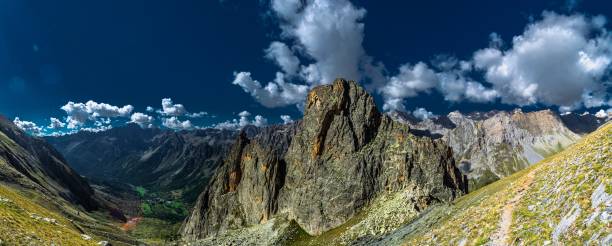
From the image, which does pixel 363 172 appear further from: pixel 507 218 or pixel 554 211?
pixel 554 211

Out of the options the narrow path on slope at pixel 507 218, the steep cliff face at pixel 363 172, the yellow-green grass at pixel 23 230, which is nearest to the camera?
the narrow path on slope at pixel 507 218

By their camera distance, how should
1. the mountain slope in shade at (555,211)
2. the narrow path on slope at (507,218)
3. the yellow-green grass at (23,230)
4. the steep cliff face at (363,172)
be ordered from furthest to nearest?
the steep cliff face at (363,172)
the yellow-green grass at (23,230)
the narrow path on slope at (507,218)
the mountain slope in shade at (555,211)

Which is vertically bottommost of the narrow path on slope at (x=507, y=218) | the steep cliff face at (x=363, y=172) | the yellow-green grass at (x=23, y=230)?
the narrow path on slope at (x=507, y=218)

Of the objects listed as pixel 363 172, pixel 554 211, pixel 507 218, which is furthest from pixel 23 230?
pixel 363 172

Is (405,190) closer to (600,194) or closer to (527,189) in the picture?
(527,189)

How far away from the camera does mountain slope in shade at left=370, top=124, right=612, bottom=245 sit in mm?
27906

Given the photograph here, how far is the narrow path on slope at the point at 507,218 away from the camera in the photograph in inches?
1427

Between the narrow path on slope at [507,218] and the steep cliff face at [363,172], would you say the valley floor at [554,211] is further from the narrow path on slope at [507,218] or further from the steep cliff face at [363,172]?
the steep cliff face at [363,172]

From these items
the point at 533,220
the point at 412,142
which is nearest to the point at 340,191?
the point at 412,142

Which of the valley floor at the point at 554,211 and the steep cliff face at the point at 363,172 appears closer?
the valley floor at the point at 554,211

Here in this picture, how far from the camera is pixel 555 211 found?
3372cm

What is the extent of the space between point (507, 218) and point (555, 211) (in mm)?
6581

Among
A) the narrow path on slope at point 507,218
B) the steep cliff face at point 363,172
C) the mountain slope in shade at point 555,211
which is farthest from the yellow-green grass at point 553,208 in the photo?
the steep cliff face at point 363,172

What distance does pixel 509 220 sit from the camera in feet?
128
